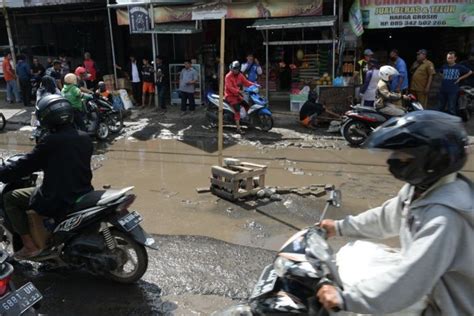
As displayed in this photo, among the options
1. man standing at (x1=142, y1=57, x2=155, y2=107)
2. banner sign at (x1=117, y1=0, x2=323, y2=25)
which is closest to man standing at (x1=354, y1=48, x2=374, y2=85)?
banner sign at (x1=117, y1=0, x2=323, y2=25)

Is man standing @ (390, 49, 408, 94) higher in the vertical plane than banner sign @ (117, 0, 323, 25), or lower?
lower

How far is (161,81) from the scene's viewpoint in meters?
13.0

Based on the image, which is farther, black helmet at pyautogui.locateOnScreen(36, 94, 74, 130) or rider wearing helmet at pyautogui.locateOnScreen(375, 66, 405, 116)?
rider wearing helmet at pyautogui.locateOnScreen(375, 66, 405, 116)

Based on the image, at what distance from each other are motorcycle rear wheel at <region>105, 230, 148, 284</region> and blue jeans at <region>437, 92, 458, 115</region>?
892 cm

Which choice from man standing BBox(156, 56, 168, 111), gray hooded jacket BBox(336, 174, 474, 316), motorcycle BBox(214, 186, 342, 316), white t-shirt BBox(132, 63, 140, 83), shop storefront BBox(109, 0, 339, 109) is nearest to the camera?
gray hooded jacket BBox(336, 174, 474, 316)

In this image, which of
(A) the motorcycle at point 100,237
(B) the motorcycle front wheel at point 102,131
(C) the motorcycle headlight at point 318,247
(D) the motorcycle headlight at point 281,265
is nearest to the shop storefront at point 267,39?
(B) the motorcycle front wheel at point 102,131

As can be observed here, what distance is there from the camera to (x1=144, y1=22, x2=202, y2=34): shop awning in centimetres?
1245

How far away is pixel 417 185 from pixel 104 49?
16.3 m

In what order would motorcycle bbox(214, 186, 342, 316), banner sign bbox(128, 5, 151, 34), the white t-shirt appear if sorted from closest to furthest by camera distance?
motorcycle bbox(214, 186, 342, 316) < banner sign bbox(128, 5, 151, 34) < the white t-shirt

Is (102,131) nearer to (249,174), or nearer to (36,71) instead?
(249,174)

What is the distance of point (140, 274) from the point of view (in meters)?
4.00

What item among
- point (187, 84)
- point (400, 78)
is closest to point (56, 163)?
point (400, 78)

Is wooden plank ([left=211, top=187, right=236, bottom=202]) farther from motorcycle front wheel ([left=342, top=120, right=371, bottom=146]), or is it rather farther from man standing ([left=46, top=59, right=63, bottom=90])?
man standing ([left=46, top=59, right=63, bottom=90])

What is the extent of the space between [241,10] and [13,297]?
10220 millimetres
